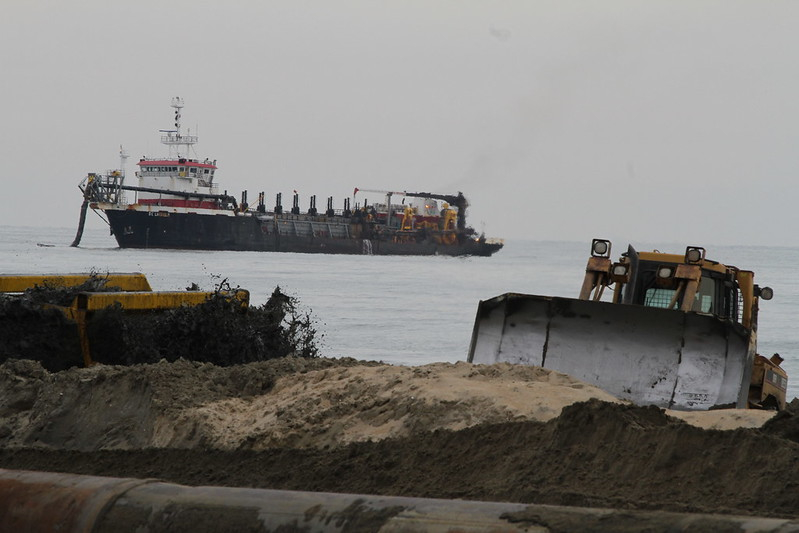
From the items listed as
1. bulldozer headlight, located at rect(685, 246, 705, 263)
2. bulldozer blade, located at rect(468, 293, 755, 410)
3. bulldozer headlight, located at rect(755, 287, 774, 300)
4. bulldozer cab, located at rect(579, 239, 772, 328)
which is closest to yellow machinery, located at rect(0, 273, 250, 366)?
bulldozer blade, located at rect(468, 293, 755, 410)

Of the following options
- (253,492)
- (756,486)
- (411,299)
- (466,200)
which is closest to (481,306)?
(756,486)

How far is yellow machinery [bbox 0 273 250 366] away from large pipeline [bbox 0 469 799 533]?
6.24m

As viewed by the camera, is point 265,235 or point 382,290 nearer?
point 382,290

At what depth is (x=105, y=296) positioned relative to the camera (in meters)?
11.1

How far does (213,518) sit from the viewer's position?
4395 millimetres

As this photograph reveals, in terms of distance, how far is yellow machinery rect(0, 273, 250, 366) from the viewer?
11047mm

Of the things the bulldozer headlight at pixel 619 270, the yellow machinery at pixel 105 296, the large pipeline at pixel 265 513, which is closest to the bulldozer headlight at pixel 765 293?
the bulldozer headlight at pixel 619 270

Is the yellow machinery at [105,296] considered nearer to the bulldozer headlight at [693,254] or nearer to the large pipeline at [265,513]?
the bulldozer headlight at [693,254]

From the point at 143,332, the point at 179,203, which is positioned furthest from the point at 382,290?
the point at 179,203

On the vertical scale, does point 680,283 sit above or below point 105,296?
above

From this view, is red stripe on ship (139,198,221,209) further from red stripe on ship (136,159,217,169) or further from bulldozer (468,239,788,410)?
bulldozer (468,239,788,410)

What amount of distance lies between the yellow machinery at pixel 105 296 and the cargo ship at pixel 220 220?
5766 cm

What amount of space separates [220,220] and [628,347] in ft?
215

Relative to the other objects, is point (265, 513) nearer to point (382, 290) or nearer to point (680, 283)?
point (680, 283)
